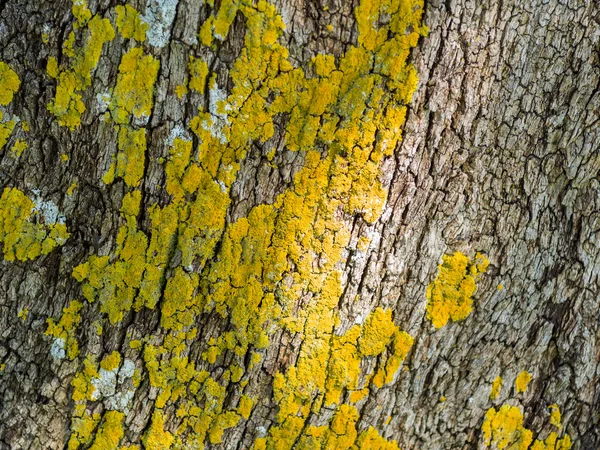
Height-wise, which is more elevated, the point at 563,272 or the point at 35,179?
the point at 563,272

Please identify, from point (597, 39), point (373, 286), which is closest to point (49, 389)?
point (373, 286)

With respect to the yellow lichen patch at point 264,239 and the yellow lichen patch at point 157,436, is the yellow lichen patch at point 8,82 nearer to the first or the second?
the yellow lichen patch at point 264,239

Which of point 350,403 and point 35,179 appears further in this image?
point 350,403

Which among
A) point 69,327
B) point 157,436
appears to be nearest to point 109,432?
point 157,436

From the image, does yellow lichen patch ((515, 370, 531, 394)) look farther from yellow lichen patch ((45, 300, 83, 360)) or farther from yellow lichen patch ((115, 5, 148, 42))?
yellow lichen patch ((115, 5, 148, 42))

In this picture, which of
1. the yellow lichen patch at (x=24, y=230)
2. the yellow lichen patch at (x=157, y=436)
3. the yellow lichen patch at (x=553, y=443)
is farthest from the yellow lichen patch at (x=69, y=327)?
the yellow lichen patch at (x=553, y=443)

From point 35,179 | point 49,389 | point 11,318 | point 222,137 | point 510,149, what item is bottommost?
point 49,389

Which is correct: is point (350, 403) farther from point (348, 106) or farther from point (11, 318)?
point (11, 318)
